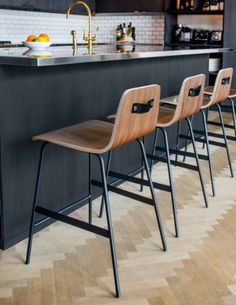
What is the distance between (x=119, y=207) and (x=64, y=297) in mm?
1167

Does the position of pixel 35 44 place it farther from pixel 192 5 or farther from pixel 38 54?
pixel 192 5

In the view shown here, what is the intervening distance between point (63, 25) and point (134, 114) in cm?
568

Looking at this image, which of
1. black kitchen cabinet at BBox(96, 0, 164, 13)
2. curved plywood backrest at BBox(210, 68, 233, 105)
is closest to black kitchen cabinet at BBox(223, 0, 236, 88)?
black kitchen cabinet at BBox(96, 0, 164, 13)

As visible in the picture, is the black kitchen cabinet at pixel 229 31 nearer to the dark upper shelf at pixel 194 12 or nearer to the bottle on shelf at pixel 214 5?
the dark upper shelf at pixel 194 12

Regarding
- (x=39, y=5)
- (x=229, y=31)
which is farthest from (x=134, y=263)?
(x=229, y=31)

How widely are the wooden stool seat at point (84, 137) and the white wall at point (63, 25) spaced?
4355 millimetres

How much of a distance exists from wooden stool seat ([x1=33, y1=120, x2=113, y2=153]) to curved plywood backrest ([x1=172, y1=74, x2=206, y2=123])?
492 millimetres

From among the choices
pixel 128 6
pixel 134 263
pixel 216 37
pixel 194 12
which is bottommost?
pixel 134 263

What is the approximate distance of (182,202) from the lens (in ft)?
11.0

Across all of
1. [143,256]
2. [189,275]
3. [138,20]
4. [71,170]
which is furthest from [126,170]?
[138,20]

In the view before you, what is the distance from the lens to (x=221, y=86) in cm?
366

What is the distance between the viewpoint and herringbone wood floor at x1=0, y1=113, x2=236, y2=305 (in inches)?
84.4

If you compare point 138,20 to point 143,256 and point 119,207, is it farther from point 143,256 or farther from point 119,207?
point 143,256

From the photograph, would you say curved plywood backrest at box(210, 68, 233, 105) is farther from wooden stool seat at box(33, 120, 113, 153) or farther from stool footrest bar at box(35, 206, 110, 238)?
stool footrest bar at box(35, 206, 110, 238)
